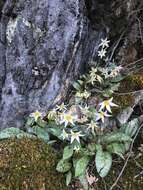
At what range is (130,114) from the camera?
170 inches

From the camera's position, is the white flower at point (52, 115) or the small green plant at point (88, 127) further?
the white flower at point (52, 115)

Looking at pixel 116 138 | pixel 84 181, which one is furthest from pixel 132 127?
pixel 84 181

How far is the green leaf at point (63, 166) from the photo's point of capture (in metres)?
3.68

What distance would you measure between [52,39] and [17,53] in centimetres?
43

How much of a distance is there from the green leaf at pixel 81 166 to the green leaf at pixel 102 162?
4.2 inches

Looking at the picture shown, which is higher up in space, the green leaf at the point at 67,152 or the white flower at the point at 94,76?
the white flower at the point at 94,76

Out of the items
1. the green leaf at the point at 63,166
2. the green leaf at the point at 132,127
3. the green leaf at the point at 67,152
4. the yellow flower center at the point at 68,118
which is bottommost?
the green leaf at the point at 63,166

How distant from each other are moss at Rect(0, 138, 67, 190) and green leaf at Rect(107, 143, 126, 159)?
55 cm

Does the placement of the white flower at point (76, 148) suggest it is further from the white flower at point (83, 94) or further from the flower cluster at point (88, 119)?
the white flower at point (83, 94)

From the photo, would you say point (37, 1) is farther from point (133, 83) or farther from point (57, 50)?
point (133, 83)

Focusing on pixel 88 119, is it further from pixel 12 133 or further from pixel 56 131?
pixel 12 133

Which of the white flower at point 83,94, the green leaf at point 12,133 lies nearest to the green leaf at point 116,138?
the white flower at point 83,94

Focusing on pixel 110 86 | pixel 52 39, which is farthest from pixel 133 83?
pixel 52 39

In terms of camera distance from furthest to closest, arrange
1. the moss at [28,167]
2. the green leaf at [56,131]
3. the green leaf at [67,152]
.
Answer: the green leaf at [56,131] < the green leaf at [67,152] < the moss at [28,167]
